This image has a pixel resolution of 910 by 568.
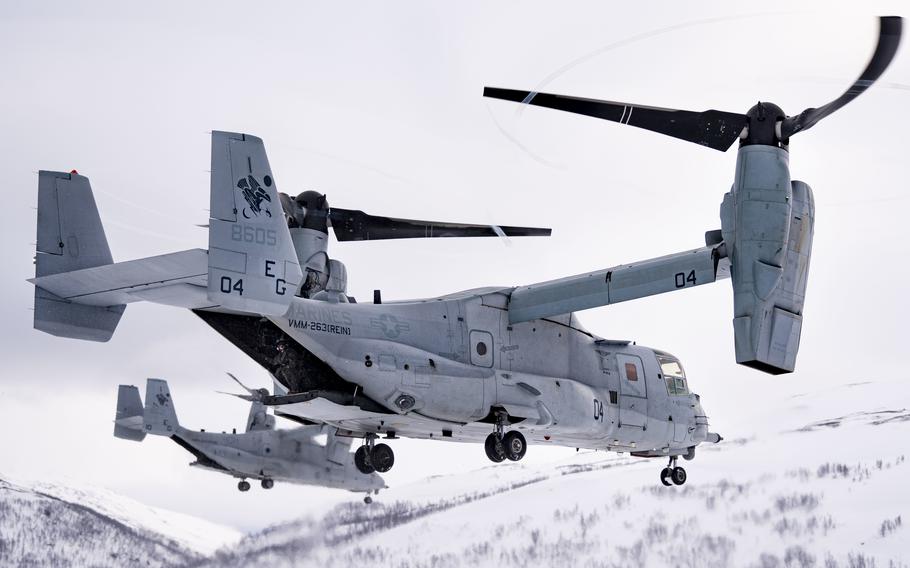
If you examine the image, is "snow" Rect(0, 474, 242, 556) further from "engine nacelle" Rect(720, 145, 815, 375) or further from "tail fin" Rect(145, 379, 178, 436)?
"engine nacelle" Rect(720, 145, 815, 375)

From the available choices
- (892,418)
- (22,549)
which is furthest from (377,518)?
(892,418)

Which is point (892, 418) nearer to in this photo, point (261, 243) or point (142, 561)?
point (142, 561)

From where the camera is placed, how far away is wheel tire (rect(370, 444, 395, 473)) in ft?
82.8

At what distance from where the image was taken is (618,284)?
24.7 metres

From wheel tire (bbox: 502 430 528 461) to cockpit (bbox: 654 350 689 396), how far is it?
19.4 feet

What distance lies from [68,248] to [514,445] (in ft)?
32.8

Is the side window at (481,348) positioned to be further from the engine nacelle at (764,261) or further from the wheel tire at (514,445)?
the engine nacelle at (764,261)

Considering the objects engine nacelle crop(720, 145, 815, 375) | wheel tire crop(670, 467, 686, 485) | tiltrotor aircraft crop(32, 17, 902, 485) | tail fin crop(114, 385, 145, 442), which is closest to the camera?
tiltrotor aircraft crop(32, 17, 902, 485)

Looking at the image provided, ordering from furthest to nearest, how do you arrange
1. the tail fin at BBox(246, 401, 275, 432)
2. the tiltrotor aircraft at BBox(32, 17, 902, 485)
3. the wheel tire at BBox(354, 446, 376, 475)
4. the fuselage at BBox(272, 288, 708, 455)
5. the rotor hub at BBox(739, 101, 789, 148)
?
the tail fin at BBox(246, 401, 275, 432) < the wheel tire at BBox(354, 446, 376, 475) < the fuselage at BBox(272, 288, 708, 455) < the rotor hub at BBox(739, 101, 789, 148) < the tiltrotor aircraft at BBox(32, 17, 902, 485)

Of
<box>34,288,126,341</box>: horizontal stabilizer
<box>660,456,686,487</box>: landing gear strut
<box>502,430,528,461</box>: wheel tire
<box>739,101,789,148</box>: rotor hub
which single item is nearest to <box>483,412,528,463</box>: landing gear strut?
<box>502,430,528,461</box>: wheel tire

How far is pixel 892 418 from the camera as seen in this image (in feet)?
144

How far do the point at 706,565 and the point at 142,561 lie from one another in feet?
57.6

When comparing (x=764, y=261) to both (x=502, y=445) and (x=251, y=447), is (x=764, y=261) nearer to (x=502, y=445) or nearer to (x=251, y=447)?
(x=502, y=445)

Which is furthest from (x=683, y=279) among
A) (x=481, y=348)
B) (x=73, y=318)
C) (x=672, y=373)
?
(x=73, y=318)
